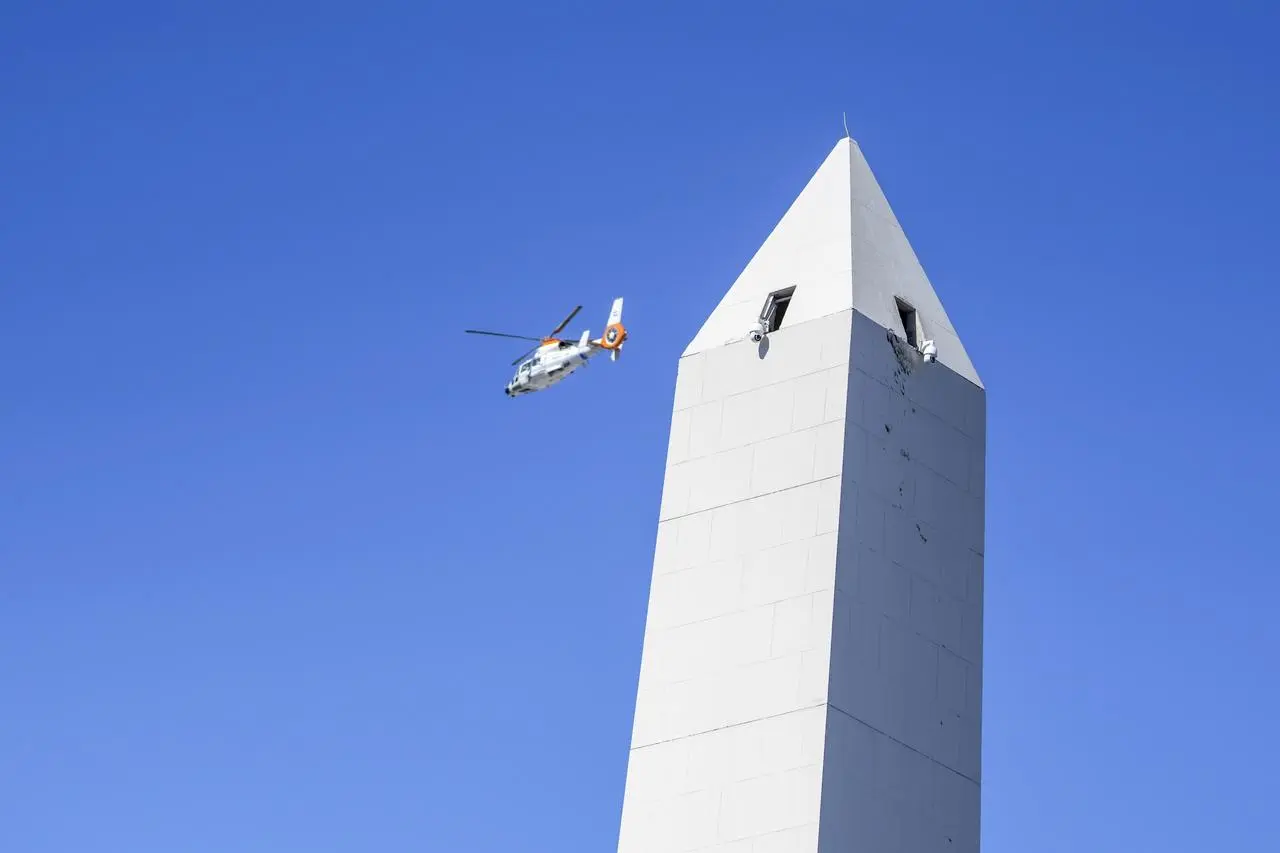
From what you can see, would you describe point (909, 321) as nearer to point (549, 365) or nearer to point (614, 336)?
point (614, 336)

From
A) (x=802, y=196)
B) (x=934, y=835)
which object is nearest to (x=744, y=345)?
(x=802, y=196)

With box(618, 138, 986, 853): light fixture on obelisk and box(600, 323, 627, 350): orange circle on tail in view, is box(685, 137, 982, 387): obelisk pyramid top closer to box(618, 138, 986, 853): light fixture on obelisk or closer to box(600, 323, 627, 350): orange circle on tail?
box(618, 138, 986, 853): light fixture on obelisk

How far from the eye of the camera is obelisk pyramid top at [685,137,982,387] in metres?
38.4

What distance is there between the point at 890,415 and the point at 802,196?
21.4ft

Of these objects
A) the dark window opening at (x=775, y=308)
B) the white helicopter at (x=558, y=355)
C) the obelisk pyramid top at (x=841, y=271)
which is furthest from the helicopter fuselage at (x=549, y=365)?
the dark window opening at (x=775, y=308)

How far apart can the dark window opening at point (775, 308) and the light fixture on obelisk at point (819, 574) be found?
42mm

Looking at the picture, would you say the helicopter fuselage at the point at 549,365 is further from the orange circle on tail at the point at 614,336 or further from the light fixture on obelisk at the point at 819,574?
the light fixture on obelisk at the point at 819,574

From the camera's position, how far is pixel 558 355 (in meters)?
77.2

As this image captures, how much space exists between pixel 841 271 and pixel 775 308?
62.5 inches

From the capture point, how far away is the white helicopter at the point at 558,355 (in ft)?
241

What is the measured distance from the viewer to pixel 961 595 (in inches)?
1465

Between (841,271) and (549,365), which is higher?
(549,365)

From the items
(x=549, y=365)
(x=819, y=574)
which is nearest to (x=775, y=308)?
(x=819, y=574)

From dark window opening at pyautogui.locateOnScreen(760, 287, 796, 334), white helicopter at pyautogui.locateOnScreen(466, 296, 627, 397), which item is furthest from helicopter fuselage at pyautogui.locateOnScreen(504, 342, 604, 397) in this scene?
dark window opening at pyautogui.locateOnScreen(760, 287, 796, 334)
